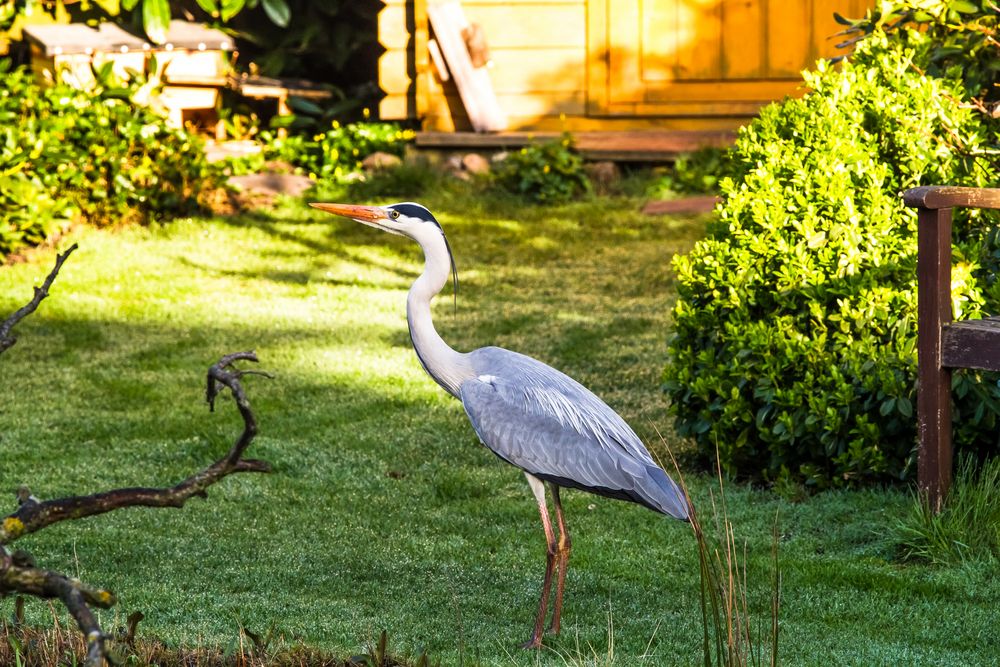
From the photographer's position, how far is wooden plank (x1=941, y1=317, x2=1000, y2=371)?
13.8 feet

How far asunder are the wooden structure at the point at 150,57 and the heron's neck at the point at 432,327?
7724mm

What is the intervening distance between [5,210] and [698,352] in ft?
19.8

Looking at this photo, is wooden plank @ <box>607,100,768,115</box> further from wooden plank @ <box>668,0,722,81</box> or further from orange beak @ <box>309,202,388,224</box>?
orange beak @ <box>309,202,388,224</box>

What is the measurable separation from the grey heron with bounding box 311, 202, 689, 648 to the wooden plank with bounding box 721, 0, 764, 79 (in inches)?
336

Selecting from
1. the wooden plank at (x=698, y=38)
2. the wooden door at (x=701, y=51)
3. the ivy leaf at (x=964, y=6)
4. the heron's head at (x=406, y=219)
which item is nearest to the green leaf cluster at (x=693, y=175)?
the wooden door at (x=701, y=51)

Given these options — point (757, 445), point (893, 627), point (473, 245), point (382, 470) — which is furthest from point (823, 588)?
point (473, 245)

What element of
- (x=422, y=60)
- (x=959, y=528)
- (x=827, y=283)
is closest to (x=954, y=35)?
(x=827, y=283)

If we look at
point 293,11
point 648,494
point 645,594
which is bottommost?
point 645,594

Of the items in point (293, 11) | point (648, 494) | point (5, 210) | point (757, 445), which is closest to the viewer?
point (648, 494)

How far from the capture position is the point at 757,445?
5.44m

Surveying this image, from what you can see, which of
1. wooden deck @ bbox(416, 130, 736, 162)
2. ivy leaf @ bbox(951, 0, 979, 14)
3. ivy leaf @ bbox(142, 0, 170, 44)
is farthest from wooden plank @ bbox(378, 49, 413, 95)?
ivy leaf @ bbox(142, 0, 170, 44)

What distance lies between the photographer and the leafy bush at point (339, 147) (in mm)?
12523

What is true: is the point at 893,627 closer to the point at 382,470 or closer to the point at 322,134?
the point at 382,470

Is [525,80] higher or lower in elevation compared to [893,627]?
higher
